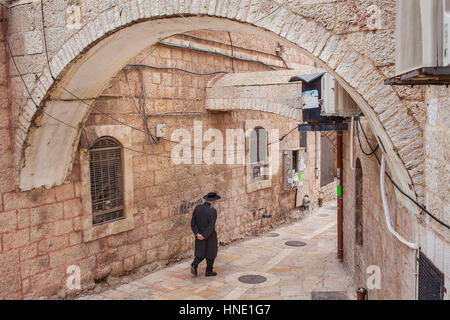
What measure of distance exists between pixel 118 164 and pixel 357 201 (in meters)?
4.03

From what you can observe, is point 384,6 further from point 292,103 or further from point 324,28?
point 292,103

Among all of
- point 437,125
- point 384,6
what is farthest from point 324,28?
point 437,125

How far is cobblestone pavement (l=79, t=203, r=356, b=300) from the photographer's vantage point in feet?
22.9

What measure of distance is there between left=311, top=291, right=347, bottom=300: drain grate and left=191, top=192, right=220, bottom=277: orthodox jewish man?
6.19ft

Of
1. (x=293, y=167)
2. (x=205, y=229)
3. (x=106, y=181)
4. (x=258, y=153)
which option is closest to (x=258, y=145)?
(x=258, y=153)

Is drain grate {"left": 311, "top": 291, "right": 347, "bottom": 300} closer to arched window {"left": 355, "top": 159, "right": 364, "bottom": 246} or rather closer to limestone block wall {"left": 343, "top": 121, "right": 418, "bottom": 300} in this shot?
limestone block wall {"left": 343, "top": 121, "right": 418, "bottom": 300}

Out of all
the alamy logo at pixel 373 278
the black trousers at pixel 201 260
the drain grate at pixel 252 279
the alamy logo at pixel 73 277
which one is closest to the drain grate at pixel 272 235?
the drain grate at pixel 252 279

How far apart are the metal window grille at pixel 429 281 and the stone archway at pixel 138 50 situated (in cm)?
51

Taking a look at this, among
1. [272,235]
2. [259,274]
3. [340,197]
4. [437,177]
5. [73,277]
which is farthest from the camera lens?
[272,235]

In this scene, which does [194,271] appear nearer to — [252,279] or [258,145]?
[252,279]

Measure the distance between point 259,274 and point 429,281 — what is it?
16.5ft

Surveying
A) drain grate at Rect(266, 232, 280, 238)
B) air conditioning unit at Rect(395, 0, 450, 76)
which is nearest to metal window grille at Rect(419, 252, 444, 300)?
air conditioning unit at Rect(395, 0, 450, 76)

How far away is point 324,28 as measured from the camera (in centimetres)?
374

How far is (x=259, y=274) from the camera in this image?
802 centimetres
